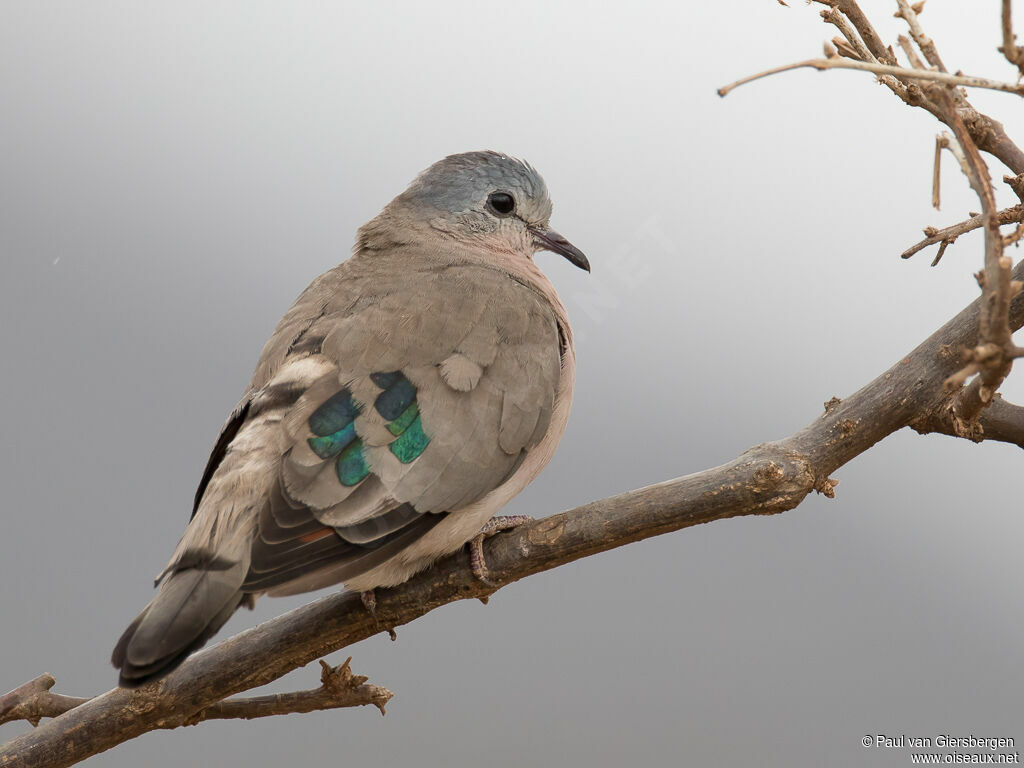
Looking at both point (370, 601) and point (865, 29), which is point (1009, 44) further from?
point (370, 601)

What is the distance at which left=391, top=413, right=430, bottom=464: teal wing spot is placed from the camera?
180 centimetres

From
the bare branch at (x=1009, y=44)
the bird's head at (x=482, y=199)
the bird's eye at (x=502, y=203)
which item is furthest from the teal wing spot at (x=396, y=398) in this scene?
the bare branch at (x=1009, y=44)

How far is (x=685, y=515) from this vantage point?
1664 mm

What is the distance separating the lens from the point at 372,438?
179cm

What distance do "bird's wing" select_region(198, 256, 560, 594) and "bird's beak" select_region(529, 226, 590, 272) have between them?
421 mm

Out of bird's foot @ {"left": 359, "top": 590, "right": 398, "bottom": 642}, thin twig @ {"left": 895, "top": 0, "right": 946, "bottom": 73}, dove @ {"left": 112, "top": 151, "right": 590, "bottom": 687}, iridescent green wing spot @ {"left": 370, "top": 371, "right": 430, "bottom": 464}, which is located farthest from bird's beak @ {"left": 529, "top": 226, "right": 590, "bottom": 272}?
thin twig @ {"left": 895, "top": 0, "right": 946, "bottom": 73}

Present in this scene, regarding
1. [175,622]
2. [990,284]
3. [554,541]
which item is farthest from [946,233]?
[175,622]

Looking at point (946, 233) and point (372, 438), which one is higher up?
point (946, 233)

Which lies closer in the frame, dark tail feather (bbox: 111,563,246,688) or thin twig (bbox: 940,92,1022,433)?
thin twig (bbox: 940,92,1022,433)

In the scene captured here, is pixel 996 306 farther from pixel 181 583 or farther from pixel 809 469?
pixel 181 583

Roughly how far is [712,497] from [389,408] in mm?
584

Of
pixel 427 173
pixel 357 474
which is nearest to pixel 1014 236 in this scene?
pixel 357 474

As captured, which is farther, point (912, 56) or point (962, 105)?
point (962, 105)

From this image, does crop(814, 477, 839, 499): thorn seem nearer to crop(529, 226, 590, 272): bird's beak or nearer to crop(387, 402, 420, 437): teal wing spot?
crop(387, 402, 420, 437): teal wing spot
